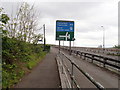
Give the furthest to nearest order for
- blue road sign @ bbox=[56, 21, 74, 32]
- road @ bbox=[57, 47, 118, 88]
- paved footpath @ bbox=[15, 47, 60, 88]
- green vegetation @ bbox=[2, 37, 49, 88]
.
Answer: blue road sign @ bbox=[56, 21, 74, 32]
road @ bbox=[57, 47, 118, 88]
paved footpath @ bbox=[15, 47, 60, 88]
green vegetation @ bbox=[2, 37, 49, 88]

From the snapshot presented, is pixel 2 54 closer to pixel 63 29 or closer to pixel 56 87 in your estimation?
pixel 56 87

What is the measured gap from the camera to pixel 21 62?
9961mm

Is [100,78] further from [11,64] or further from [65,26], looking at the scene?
[65,26]

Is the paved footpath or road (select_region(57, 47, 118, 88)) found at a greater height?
the paved footpath

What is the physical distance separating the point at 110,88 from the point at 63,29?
377 inches

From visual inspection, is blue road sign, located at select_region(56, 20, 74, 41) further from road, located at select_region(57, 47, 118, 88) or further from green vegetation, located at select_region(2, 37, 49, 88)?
road, located at select_region(57, 47, 118, 88)

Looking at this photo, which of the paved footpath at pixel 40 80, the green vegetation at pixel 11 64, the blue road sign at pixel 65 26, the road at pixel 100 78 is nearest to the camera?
the green vegetation at pixel 11 64

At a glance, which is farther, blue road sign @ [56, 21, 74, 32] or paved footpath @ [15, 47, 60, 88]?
blue road sign @ [56, 21, 74, 32]

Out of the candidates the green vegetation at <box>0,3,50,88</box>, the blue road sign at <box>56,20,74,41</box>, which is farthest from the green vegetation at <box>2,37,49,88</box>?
the blue road sign at <box>56,20,74,41</box>

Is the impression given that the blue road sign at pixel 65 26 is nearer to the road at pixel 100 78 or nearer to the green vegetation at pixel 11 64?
the green vegetation at pixel 11 64

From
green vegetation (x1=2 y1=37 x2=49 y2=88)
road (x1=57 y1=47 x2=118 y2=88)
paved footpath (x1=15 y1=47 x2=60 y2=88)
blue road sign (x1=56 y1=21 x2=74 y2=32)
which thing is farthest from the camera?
blue road sign (x1=56 y1=21 x2=74 y2=32)

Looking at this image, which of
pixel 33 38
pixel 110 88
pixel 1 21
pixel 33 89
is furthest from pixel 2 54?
pixel 33 38

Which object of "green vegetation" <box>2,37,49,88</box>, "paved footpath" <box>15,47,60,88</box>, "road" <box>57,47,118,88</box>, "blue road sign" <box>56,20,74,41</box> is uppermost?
"blue road sign" <box>56,20,74,41</box>

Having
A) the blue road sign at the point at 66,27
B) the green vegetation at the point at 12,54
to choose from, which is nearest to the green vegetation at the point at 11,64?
the green vegetation at the point at 12,54
